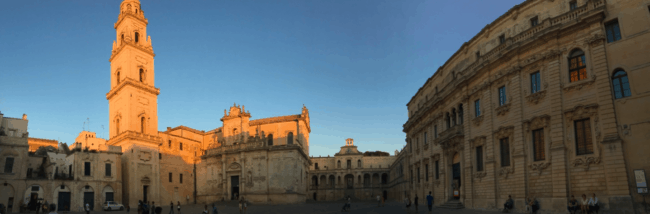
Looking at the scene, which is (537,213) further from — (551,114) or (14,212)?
(14,212)

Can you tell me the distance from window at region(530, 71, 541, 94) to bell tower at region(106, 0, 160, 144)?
40.0m

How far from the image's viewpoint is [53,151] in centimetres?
4219

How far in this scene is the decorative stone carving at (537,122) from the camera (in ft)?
71.4

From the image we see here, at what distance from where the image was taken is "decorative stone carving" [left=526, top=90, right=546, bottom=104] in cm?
2217

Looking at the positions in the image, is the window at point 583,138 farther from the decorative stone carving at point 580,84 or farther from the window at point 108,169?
the window at point 108,169

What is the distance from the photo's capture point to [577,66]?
20.7 m

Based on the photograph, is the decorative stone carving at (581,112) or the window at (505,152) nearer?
the decorative stone carving at (581,112)

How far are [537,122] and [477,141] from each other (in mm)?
5882

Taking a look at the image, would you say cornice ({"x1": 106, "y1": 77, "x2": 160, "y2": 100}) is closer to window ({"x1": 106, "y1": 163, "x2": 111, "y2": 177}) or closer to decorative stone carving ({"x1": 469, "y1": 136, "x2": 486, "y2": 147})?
window ({"x1": 106, "y1": 163, "x2": 111, "y2": 177})

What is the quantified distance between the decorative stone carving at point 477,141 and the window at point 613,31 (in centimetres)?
961

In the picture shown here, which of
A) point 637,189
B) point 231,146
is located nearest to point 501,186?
point 637,189

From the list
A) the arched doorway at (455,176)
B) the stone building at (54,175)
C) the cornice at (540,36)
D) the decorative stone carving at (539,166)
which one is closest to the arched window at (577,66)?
the cornice at (540,36)

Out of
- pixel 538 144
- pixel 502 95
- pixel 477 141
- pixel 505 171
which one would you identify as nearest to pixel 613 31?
pixel 538 144

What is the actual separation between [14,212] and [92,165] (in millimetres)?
7753
